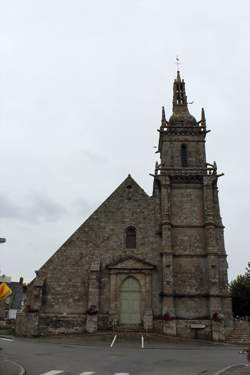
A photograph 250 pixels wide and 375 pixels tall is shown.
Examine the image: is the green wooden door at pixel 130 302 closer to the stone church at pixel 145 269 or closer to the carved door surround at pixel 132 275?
the stone church at pixel 145 269

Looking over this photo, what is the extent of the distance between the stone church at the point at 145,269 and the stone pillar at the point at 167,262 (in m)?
0.06

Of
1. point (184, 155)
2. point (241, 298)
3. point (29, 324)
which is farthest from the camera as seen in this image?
point (241, 298)

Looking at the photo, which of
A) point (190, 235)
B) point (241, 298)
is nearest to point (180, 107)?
point (190, 235)

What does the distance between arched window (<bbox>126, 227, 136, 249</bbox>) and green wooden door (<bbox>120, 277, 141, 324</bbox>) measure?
2418 mm

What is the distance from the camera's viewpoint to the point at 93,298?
2795cm

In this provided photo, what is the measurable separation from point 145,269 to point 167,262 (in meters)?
1.70

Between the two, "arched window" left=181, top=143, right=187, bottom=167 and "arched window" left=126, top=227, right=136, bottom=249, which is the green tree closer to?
"arched window" left=181, top=143, right=187, bottom=167

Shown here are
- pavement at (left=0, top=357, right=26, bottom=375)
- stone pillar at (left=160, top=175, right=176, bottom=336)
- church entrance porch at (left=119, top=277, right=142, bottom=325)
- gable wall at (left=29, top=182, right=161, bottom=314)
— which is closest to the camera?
pavement at (left=0, top=357, right=26, bottom=375)

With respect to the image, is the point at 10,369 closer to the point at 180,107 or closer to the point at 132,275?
the point at 132,275

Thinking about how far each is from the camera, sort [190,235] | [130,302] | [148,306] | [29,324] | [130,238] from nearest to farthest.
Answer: [29,324] < [148,306] < [130,302] < [190,235] < [130,238]

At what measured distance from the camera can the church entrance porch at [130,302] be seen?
2825 centimetres

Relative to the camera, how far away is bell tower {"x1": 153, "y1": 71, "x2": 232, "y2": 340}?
90.3ft

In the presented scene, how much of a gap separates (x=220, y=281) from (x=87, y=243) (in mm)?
9808

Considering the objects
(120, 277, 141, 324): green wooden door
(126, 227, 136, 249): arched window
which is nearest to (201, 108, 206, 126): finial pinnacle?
(126, 227, 136, 249): arched window
